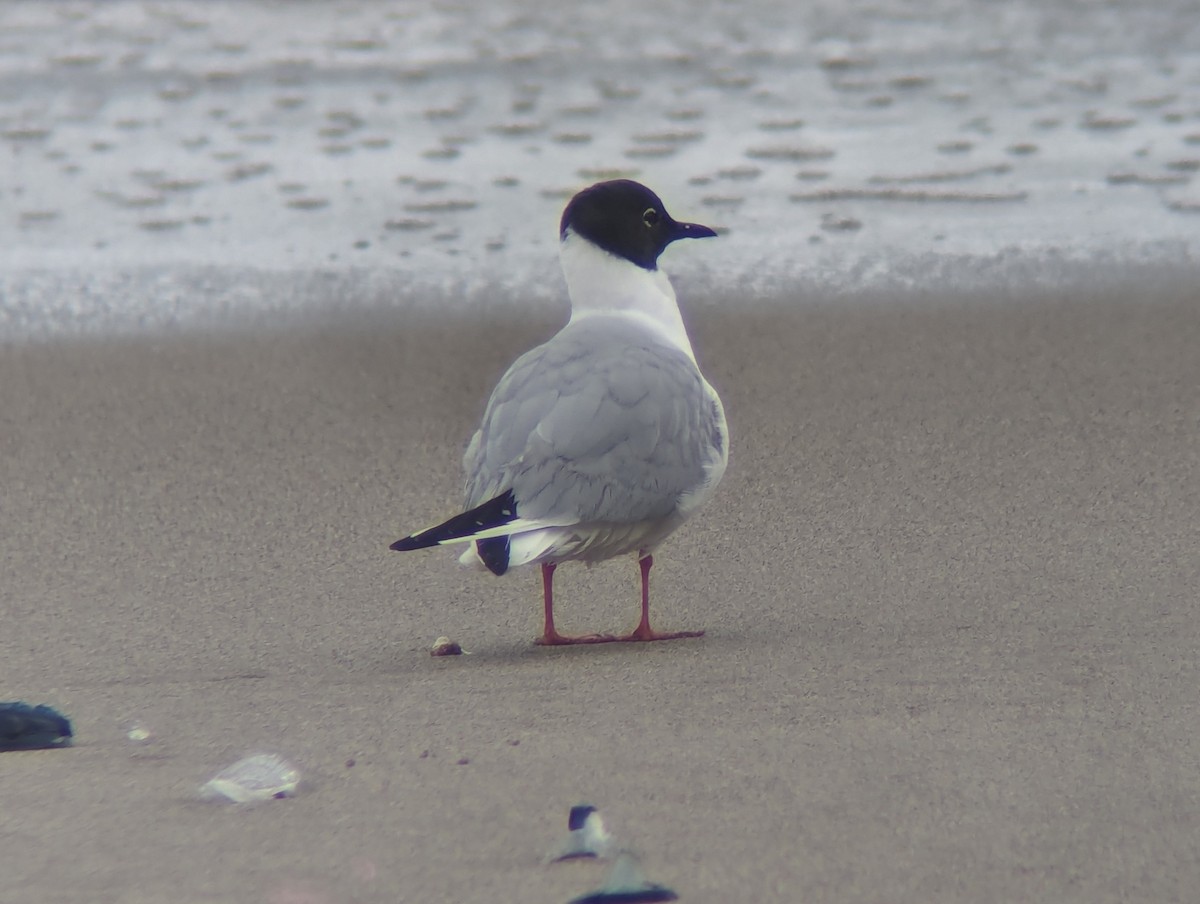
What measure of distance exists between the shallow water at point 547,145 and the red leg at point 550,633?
2.57 m

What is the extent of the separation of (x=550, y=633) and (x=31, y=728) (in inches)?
41.4

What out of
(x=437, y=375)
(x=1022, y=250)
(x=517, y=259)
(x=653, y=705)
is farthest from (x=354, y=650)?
(x=1022, y=250)

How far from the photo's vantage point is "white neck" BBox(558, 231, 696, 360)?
3.80 metres

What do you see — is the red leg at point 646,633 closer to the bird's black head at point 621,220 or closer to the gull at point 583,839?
the bird's black head at point 621,220

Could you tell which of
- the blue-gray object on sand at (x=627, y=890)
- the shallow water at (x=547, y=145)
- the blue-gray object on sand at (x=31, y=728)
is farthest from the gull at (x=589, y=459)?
the shallow water at (x=547, y=145)

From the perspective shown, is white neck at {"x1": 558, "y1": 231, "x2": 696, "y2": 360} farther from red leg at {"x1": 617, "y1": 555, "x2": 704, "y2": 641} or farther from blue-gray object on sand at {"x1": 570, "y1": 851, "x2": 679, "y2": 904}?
blue-gray object on sand at {"x1": 570, "y1": 851, "x2": 679, "y2": 904}

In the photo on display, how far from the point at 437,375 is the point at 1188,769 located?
3.26 m

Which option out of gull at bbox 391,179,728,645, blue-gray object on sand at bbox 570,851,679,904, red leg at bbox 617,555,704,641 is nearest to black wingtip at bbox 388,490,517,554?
gull at bbox 391,179,728,645

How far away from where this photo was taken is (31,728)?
8.74 ft

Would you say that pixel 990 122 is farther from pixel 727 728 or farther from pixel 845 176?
pixel 727 728

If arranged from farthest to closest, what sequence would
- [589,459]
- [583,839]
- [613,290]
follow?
[613,290] → [589,459] → [583,839]

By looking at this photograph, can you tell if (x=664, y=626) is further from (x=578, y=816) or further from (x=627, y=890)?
(x=627, y=890)

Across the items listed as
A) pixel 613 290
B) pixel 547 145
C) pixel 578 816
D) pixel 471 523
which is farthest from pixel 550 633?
pixel 547 145

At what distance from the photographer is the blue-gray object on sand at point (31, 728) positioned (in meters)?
2.64
